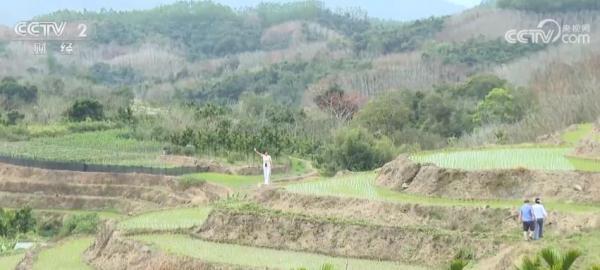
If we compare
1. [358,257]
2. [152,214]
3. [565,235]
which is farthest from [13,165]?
[565,235]

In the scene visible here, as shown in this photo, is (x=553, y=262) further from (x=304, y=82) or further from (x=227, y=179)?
(x=304, y=82)

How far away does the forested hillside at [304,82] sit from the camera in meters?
60.6

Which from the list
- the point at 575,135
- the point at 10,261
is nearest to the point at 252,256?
the point at 10,261

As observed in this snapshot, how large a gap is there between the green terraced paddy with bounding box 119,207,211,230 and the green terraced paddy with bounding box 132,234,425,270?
1.90m

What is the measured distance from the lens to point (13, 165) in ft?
187

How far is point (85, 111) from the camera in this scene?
75375 millimetres

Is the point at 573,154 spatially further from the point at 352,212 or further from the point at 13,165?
the point at 13,165

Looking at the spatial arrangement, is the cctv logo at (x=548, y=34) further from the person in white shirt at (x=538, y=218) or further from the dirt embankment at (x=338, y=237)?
the person in white shirt at (x=538, y=218)

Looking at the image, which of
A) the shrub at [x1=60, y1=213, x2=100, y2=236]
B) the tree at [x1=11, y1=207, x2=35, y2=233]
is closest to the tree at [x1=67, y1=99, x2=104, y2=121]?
the shrub at [x1=60, y1=213, x2=100, y2=236]

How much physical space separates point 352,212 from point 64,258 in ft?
28.8

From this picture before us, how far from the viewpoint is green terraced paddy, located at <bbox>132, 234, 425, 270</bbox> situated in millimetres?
22375

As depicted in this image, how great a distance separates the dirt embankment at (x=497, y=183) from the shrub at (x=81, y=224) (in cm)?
1492

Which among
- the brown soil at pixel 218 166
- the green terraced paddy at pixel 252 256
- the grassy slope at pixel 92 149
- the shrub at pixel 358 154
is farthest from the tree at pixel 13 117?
the green terraced paddy at pixel 252 256

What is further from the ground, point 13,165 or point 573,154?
point 573,154
